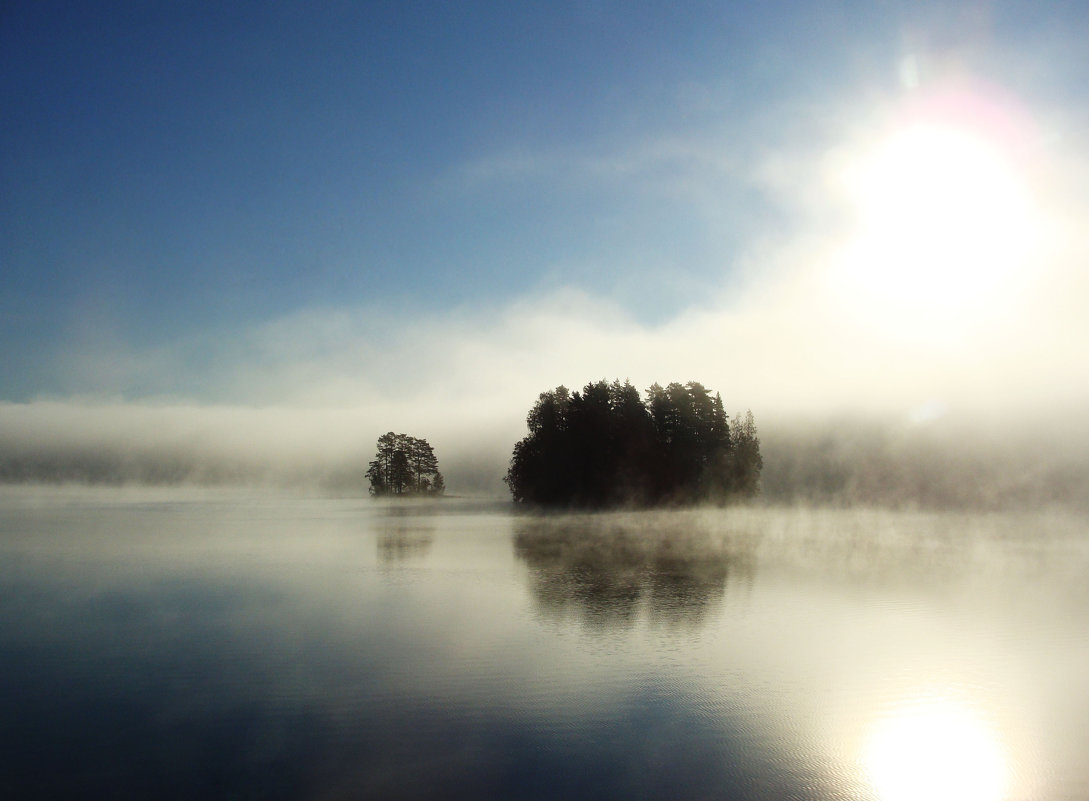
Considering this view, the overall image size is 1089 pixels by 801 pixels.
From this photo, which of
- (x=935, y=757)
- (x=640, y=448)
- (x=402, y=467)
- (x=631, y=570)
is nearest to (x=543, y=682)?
(x=935, y=757)

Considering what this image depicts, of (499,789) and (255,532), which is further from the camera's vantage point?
(255,532)

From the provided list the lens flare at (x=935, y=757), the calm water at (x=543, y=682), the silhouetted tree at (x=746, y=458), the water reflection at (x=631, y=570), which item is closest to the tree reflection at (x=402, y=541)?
the calm water at (x=543, y=682)

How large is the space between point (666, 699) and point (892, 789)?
510 cm

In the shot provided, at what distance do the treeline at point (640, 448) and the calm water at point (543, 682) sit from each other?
65.7 meters

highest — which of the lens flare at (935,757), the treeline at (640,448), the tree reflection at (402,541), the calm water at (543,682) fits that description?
the treeline at (640,448)

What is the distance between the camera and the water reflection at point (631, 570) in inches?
1056

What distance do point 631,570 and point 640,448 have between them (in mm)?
67883

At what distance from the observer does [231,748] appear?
1367cm

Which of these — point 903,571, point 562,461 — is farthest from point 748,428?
point 903,571

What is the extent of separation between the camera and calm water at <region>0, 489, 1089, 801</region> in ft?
41.3

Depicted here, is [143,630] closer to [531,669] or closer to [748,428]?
[531,669]

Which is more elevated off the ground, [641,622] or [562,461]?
[562,461]

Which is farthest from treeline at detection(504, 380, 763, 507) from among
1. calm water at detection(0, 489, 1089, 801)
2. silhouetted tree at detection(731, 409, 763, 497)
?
calm water at detection(0, 489, 1089, 801)

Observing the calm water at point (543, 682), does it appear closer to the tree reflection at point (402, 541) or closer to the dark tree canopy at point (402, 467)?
the tree reflection at point (402, 541)
